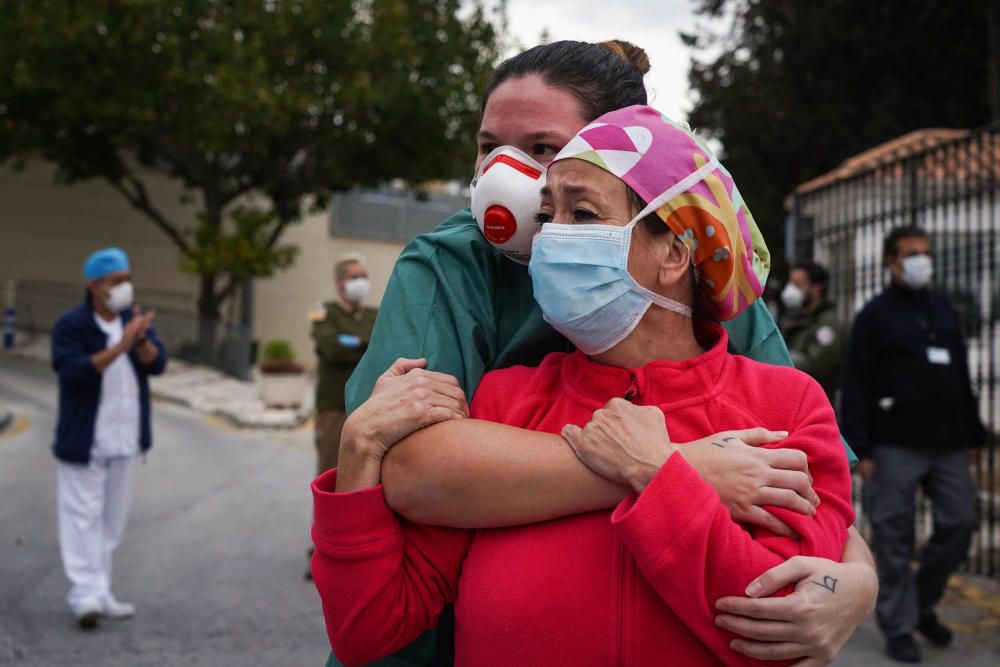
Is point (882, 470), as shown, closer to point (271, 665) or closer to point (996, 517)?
point (996, 517)

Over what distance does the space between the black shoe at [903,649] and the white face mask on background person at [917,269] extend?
1.91m

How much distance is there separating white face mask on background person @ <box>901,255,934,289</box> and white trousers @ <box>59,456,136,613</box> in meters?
4.70

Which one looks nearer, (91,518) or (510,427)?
(510,427)

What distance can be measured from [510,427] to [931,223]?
6741 mm

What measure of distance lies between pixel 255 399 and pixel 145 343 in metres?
11.7

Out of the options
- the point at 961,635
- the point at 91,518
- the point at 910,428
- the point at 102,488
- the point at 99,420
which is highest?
the point at 910,428

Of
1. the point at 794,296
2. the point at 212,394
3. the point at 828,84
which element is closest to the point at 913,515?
the point at 794,296

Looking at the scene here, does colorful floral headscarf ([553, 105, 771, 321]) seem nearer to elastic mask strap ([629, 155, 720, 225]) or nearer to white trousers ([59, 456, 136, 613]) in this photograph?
elastic mask strap ([629, 155, 720, 225])

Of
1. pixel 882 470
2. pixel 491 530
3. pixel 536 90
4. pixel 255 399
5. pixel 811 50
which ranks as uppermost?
pixel 811 50

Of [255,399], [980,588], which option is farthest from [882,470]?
[255,399]

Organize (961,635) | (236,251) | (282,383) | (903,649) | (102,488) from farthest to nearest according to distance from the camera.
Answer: (236,251) → (282,383) → (102,488) → (961,635) → (903,649)

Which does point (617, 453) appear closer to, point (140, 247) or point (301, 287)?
point (140, 247)

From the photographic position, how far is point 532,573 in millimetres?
1666

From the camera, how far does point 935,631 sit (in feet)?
19.1
